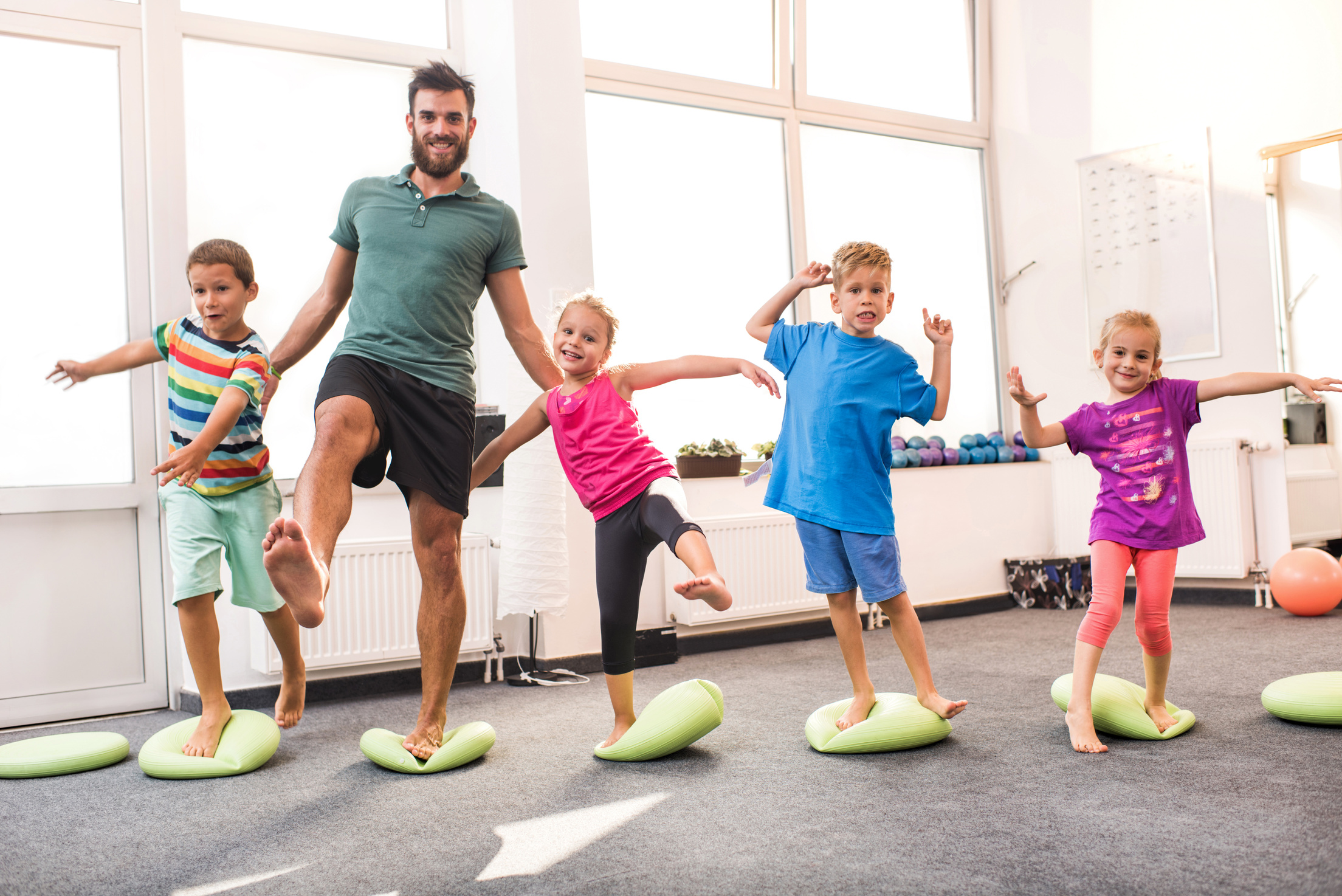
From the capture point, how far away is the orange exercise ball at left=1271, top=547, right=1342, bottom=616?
4383 mm

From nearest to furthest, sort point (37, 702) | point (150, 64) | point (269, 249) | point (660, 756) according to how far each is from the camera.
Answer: point (660, 756), point (37, 702), point (150, 64), point (269, 249)

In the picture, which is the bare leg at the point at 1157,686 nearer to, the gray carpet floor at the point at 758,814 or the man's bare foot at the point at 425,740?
the gray carpet floor at the point at 758,814

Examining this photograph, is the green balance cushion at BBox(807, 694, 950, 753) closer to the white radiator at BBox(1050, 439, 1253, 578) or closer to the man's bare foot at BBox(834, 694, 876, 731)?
the man's bare foot at BBox(834, 694, 876, 731)

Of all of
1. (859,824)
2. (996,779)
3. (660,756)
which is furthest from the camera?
(660,756)

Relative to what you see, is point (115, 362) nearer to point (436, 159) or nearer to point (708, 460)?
point (436, 159)

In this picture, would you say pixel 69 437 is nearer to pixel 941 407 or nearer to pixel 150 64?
pixel 150 64

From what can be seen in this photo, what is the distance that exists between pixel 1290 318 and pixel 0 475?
5.90 m

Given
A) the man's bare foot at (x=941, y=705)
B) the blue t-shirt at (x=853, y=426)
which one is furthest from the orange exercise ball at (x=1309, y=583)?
the blue t-shirt at (x=853, y=426)

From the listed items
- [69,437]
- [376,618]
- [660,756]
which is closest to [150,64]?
[69,437]

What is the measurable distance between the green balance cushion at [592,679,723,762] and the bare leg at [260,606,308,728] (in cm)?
82

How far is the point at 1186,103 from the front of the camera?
5434 mm

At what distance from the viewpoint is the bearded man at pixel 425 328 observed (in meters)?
2.28

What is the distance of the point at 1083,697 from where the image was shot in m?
2.43

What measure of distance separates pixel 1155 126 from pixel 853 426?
417cm
